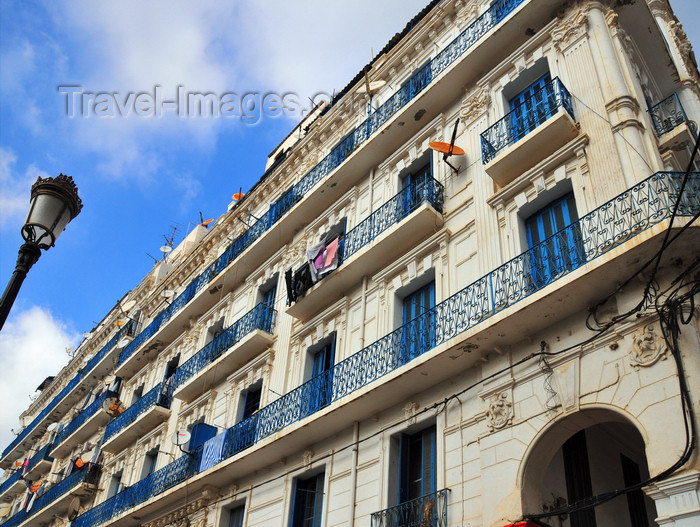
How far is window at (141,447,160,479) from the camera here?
20062 mm

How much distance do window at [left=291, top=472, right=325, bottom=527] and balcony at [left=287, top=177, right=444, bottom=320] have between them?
13.4 feet

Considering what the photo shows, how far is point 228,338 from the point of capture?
58.9ft

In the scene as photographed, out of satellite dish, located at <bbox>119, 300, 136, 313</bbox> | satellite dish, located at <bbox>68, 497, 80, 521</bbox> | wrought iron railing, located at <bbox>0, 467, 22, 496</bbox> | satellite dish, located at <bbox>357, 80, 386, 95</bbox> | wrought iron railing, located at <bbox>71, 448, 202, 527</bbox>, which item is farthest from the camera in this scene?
wrought iron railing, located at <bbox>0, 467, 22, 496</bbox>

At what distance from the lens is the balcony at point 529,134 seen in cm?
1090

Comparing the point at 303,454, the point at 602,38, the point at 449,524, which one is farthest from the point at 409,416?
the point at 602,38

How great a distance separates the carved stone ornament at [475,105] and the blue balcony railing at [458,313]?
464 centimetres

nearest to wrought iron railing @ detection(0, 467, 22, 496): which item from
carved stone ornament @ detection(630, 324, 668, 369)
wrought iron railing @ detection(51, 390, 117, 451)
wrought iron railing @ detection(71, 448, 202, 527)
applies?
wrought iron railing @ detection(51, 390, 117, 451)

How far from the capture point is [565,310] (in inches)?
363

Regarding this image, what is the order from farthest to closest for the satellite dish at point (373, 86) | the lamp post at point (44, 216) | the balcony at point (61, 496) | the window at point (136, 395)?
the window at point (136, 395), the balcony at point (61, 496), the satellite dish at point (373, 86), the lamp post at point (44, 216)

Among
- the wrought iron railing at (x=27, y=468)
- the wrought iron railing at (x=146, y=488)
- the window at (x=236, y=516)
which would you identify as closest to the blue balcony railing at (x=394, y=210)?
the window at (x=236, y=516)

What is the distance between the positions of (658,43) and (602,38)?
9.34ft

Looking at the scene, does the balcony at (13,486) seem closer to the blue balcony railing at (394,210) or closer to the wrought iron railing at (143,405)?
the wrought iron railing at (143,405)

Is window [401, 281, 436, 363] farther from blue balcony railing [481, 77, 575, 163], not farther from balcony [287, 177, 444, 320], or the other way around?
blue balcony railing [481, 77, 575, 163]

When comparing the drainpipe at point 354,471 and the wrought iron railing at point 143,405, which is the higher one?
the wrought iron railing at point 143,405
